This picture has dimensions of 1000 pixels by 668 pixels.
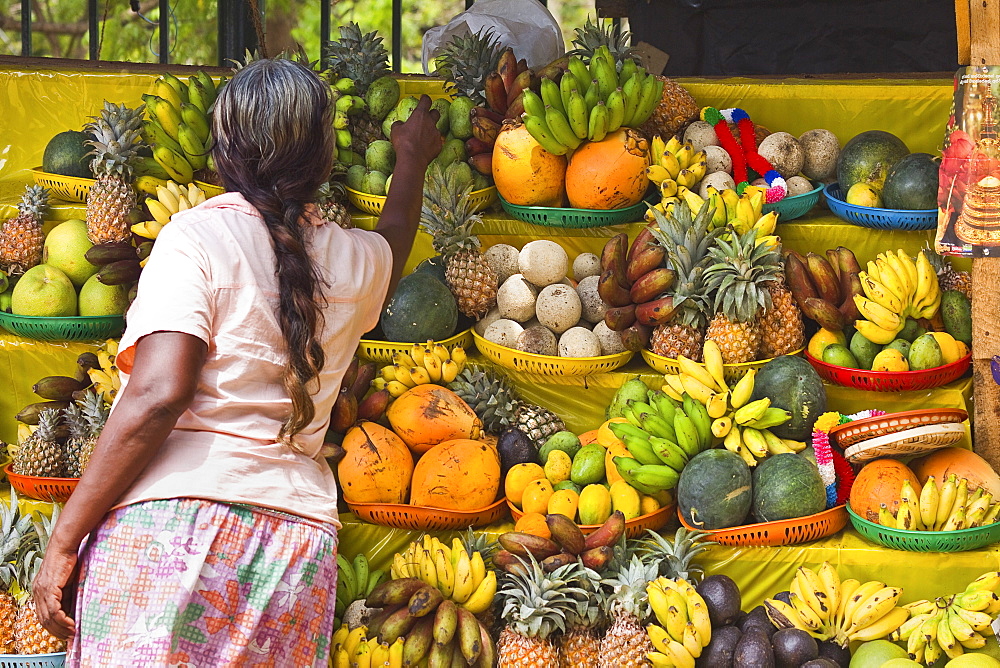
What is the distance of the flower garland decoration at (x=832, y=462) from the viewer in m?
3.10

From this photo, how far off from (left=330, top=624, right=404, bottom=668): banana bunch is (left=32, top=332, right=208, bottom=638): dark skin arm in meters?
1.08

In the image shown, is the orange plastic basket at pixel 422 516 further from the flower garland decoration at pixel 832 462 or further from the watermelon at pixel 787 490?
the flower garland decoration at pixel 832 462

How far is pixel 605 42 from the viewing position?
385cm

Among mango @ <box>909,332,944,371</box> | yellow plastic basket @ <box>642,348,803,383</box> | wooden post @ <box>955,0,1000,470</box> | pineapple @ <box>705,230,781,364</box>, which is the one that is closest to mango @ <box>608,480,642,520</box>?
yellow plastic basket @ <box>642,348,803,383</box>

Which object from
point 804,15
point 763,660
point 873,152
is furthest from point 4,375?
point 804,15

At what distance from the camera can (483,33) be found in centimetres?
→ 436

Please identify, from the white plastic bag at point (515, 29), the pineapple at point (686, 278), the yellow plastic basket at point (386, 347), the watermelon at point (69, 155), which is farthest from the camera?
the white plastic bag at point (515, 29)

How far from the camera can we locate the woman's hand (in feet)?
6.20

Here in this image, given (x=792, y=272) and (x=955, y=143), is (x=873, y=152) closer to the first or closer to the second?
(x=792, y=272)

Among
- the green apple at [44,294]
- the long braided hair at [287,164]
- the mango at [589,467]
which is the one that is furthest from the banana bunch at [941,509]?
the green apple at [44,294]

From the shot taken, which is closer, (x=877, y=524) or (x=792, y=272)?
(x=877, y=524)

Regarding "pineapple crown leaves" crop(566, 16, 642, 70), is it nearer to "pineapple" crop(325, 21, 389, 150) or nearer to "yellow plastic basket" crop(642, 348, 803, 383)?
"pineapple" crop(325, 21, 389, 150)

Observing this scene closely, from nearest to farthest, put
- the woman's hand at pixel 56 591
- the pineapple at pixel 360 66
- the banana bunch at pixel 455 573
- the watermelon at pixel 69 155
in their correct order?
the woman's hand at pixel 56 591, the banana bunch at pixel 455 573, the watermelon at pixel 69 155, the pineapple at pixel 360 66

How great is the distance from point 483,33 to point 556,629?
270 centimetres
